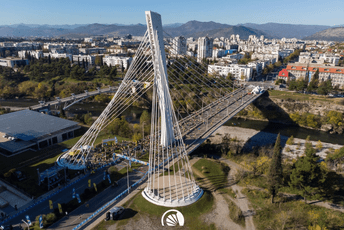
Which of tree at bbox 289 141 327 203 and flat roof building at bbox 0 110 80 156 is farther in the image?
flat roof building at bbox 0 110 80 156

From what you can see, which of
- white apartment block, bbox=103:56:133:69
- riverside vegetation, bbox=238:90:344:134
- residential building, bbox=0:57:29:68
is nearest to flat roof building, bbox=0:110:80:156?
riverside vegetation, bbox=238:90:344:134

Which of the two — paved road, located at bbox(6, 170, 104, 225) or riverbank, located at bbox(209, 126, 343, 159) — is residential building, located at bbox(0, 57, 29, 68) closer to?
riverbank, located at bbox(209, 126, 343, 159)

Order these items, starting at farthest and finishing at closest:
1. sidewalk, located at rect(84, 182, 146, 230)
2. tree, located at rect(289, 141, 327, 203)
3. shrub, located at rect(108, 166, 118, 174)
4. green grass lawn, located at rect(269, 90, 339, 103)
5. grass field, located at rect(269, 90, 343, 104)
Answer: green grass lawn, located at rect(269, 90, 339, 103) < grass field, located at rect(269, 90, 343, 104) < shrub, located at rect(108, 166, 118, 174) < tree, located at rect(289, 141, 327, 203) < sidewalk, located at rect(84, 182, 146, 230)

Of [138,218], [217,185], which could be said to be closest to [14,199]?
[138,218]

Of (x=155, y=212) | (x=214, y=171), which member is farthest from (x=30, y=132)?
(x=214, y=171)

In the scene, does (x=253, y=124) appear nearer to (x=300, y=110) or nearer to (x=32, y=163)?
(x=300, y=110)

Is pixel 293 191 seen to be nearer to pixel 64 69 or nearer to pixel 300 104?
pixel 300 104
